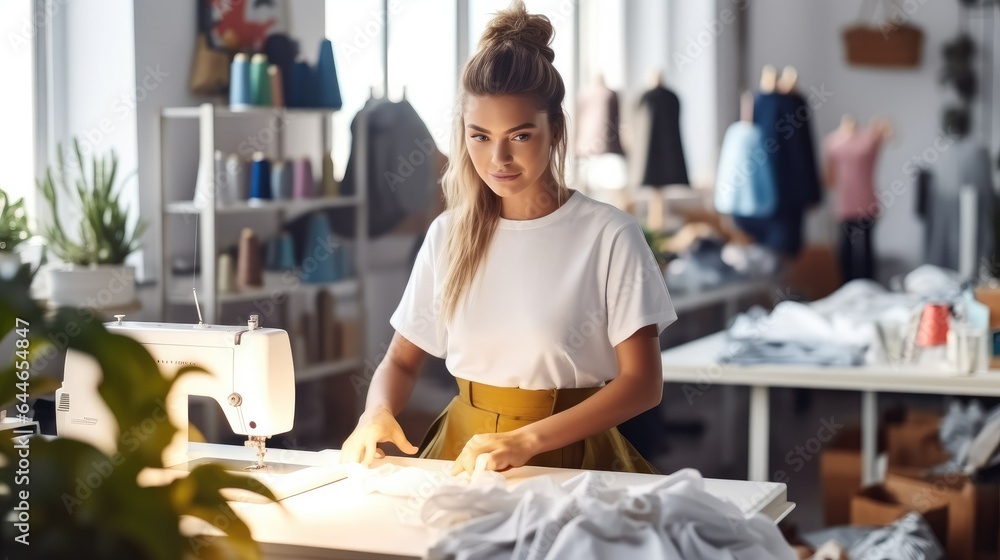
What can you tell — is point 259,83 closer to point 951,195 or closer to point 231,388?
point 231,388

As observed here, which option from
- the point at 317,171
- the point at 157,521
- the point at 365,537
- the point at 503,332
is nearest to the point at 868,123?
the point at 317,171

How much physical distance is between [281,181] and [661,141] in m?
2.57

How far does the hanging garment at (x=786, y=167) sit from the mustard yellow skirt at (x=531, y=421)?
482 centimetres

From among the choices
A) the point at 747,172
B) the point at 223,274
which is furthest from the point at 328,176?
the point at 747,172

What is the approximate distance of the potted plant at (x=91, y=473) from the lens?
2.39 feet

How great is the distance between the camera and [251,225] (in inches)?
181

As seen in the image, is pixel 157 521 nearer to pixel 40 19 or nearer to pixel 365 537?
pixel 365 537

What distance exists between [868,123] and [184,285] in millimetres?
4738

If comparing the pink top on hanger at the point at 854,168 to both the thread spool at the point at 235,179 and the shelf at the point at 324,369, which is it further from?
the thread spool at the point at 235,179

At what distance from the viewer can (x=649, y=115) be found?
630 centimetres

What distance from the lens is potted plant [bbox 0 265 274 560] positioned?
2.39 ft

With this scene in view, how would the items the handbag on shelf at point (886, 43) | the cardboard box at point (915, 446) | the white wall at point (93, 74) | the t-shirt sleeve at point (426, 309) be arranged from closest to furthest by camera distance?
1. the t-shirt sleeve at point (426, 309)
2. the cardboard box at point (915, 446)
3. the white wall at point (93, 74)
4. the handbag on shelf at point (886, 43)

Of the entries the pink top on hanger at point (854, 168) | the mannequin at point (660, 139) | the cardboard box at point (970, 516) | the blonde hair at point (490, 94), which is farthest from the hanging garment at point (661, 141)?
the blonde hair at point (490, 94)

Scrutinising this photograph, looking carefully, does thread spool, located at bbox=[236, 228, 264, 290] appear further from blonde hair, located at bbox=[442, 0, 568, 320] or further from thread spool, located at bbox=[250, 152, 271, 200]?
blonde hair, located at bbox=[442, 0, 568, 320]
